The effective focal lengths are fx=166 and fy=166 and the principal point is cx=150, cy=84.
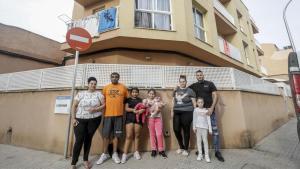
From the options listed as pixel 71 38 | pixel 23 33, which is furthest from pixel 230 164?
pixel 23 33

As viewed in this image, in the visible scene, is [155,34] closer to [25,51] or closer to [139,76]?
[139,76]

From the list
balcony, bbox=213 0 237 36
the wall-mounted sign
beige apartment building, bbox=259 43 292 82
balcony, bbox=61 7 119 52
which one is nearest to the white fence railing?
the wall-mounted sign

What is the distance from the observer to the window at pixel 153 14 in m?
7.28

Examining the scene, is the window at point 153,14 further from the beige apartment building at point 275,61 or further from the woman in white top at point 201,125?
the beige apartment building at point 275,61

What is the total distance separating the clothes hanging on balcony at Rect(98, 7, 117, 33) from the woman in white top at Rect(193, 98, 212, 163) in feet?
16.8

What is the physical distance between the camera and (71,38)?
157 inches

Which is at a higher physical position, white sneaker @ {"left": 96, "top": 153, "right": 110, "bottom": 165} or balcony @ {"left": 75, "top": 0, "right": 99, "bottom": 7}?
balcony @ {"left": 75, "top": 0, "right": 99, "bottom": 7}

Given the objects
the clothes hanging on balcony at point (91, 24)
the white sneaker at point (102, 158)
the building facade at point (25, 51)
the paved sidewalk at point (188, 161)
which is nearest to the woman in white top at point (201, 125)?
the paved sidewalk at point (188, 161)

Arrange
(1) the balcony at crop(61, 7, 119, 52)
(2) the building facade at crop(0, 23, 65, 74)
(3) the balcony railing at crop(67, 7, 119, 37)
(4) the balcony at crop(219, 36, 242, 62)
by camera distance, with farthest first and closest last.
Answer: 1. (2) the building facade at crop(0, 23, 65, 74)
2. (4) the balcony at crop(219, 36, 242, 62)
3. (3) the balcony railing at crop(67, 7, 119, 37)
4. (1) the balcony at crop(61, 7, 119, 52)

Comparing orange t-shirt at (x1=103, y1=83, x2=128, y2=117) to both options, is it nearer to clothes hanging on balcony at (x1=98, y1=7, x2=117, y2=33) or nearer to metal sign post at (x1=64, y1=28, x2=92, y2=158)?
metal sign post at (x1=64, y1=28, x2=92, y2=158)

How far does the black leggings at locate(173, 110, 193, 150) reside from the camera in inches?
156

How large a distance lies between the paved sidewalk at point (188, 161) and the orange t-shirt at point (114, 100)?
1.11 meters

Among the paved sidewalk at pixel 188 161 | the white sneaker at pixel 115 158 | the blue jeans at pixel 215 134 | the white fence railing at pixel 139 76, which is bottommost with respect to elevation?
the paved sidewalk at pixel 188 161

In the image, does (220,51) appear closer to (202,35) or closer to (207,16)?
(202,35)
